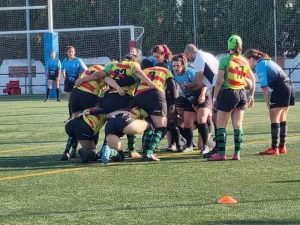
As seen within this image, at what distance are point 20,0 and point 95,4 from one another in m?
4.83

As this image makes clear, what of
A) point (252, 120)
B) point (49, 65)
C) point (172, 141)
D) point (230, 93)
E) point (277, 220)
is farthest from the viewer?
point (49, 65)

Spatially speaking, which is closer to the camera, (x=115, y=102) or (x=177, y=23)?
(x=115, y=102)

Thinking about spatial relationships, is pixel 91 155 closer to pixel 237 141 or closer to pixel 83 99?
pixel 83 99

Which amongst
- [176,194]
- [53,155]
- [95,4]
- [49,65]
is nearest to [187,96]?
[53,155]

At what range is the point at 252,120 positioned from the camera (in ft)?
65.3

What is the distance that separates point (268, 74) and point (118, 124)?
95.0 inches

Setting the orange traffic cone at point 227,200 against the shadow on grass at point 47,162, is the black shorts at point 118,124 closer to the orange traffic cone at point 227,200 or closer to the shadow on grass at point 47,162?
the shadow on grass at point 47,162

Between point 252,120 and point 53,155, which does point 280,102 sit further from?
point 252,120

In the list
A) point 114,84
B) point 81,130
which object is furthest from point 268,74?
point 81,130

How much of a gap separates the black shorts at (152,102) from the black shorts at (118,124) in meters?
0.34

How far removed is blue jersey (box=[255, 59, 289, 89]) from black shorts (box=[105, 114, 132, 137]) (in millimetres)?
2088

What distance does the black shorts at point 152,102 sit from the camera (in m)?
12.3

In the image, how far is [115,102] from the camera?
40.5ft

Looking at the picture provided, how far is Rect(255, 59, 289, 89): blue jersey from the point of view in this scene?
12.6 meters
